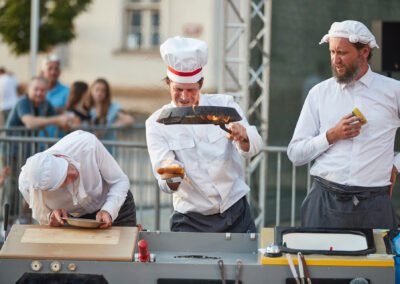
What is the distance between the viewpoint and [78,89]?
10.1 meters

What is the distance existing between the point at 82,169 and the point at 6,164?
11.6 feet

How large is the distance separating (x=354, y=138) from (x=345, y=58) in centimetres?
40

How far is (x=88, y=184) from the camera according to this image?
512cm

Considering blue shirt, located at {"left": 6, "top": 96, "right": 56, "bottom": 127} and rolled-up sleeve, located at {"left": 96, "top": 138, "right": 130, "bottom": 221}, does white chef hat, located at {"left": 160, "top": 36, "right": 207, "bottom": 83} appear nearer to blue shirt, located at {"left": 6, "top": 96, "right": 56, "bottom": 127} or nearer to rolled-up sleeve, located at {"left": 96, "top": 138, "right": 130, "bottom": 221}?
rolled-up sleeve, located at {"left": 96, "top": 138, "right": 130, "bottom": 221}

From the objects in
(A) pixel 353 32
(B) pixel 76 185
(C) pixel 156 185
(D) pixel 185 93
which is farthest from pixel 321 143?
(C) pixel 156 185

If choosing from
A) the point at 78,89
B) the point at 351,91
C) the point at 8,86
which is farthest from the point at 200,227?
the point at 8,86

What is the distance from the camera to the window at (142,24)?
29656 millimetres

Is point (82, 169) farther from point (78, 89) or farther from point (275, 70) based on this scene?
point (78, 89)

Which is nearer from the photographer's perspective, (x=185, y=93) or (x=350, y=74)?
(x=185, y=93)

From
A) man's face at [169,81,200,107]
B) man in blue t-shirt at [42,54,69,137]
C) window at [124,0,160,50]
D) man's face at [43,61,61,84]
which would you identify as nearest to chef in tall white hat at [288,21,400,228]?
man's face at [169,81,200,107]

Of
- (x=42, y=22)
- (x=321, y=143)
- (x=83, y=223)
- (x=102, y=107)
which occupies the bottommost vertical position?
(x=83, y=223)

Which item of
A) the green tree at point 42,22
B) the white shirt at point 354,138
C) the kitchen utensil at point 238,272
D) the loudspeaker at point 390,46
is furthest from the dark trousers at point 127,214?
the green tree at point 42,22

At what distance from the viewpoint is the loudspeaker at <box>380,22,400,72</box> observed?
6426mm

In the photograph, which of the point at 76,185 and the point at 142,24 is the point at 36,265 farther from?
the point at 142,24
